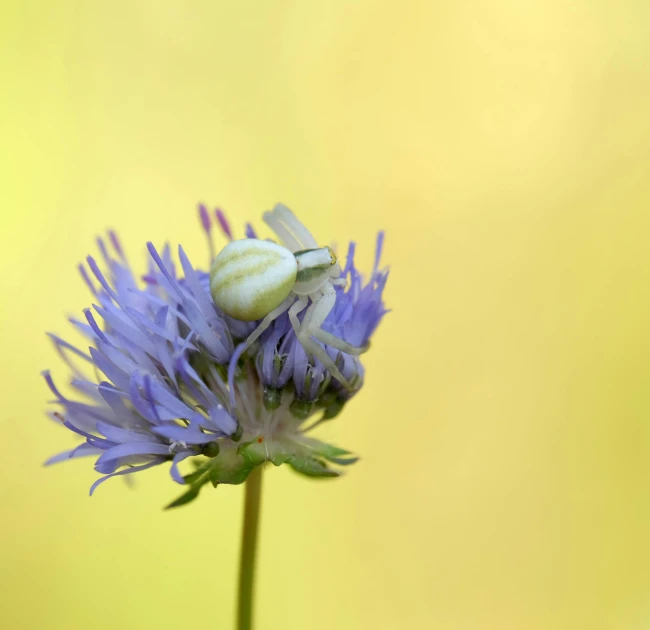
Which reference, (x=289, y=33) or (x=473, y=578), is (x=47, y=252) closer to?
(x=289, y=33)

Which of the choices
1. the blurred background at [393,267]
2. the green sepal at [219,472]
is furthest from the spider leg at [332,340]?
the blurred background at [393,267]

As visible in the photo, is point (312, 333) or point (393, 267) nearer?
point (312, 333)

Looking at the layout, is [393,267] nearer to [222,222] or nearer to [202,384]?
[222,222]

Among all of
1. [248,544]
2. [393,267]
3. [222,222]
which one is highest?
[393,267]

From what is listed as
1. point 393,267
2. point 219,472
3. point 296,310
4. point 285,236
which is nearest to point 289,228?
point 285,236

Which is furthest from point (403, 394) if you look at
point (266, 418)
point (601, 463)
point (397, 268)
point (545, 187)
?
point (266, 418)

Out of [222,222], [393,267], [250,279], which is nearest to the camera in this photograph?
[250,279]

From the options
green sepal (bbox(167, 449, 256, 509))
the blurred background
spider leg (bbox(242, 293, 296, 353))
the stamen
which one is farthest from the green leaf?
the blurred background
